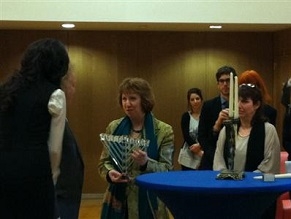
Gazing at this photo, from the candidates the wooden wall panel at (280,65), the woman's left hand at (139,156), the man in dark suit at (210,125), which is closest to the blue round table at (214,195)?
the woman's left hand at (139,156)

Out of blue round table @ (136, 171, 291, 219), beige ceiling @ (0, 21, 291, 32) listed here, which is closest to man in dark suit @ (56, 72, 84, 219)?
blue round table @ (136, 171, 291, 219)

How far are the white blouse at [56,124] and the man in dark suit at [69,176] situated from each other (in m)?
0.11

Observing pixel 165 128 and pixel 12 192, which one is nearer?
pixel 12 192

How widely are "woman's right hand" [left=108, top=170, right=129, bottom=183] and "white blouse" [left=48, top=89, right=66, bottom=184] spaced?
0.77 meters

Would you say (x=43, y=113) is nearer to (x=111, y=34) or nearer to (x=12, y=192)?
(x=12, y=192)

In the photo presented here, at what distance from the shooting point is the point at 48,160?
2506mm

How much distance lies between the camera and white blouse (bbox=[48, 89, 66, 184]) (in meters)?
2.48

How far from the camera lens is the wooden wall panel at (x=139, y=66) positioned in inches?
335

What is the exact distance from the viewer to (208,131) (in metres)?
4.42

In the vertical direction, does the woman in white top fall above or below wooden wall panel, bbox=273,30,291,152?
below

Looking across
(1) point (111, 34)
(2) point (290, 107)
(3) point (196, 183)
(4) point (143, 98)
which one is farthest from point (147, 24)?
(3) point (196, 183)

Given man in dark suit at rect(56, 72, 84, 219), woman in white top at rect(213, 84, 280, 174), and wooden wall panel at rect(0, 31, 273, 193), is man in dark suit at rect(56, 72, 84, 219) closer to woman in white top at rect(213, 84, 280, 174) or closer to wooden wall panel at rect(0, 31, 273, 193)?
woman in white top at rect(213, 84, 280, 174)

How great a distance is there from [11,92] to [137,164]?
1038 mm

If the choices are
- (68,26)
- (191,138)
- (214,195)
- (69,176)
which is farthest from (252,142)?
(68,26)
